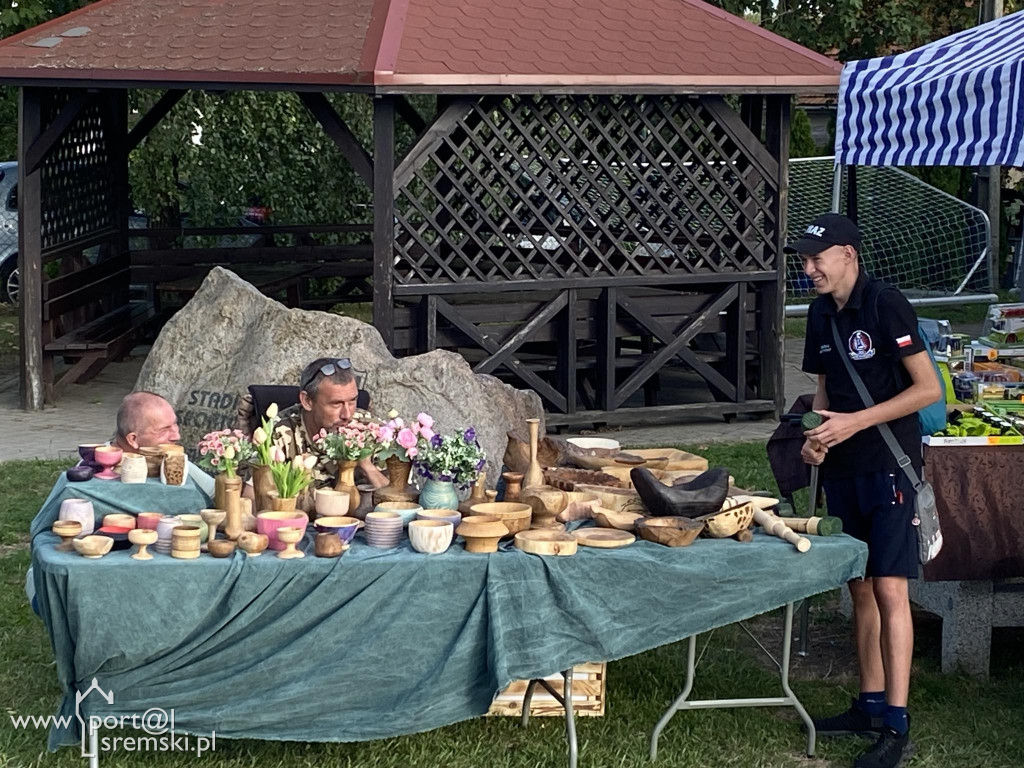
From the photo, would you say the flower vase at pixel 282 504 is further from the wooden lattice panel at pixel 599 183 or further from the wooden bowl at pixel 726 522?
the wooden lattice panel at pixel 599 183

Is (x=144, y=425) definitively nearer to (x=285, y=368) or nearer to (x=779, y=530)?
(x=779, y=530)

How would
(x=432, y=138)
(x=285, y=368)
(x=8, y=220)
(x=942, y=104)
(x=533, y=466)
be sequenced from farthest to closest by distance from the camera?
1. (x=8, y=220)
2. (x=432, y=138)
3. (x=285, y=368)
4. (x=942, y=104)
5. (x=533, y=466)

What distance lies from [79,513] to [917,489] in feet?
9.08

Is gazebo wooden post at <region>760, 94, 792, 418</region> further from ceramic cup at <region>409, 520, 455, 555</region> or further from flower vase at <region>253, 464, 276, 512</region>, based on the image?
ceramic cup at <region>409, 520, 455, 555</region>

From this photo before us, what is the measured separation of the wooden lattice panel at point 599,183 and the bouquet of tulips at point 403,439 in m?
4.88

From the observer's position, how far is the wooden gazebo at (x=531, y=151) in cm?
998

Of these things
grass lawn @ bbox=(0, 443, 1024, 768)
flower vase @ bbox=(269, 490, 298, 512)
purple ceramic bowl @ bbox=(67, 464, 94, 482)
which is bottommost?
grass lawn @ bbox=(0, 443, 1024, 768)

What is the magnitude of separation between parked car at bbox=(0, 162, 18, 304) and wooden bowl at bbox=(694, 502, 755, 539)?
1404cm

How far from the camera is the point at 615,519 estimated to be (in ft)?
16.8

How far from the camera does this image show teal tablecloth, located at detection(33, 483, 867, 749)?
4664 mm

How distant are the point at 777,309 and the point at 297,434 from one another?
6185mm

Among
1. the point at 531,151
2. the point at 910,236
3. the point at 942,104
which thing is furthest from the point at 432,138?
the point at 910,236

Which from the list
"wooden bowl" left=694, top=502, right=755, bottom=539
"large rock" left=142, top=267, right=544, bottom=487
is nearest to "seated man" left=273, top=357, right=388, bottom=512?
"wooden bowl" left=694, top=502, right=755, bottom=539

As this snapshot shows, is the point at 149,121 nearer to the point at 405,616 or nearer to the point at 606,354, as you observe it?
the point at 606,354
